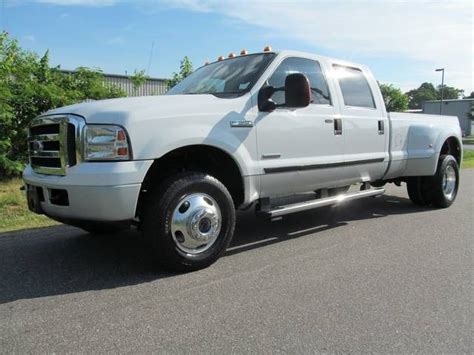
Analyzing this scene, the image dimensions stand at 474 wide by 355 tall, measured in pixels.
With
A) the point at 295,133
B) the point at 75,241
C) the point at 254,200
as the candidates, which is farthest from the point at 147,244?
the point at 295,133

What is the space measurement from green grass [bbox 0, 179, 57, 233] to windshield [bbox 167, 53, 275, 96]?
2549 millimetres

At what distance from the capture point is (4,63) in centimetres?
944

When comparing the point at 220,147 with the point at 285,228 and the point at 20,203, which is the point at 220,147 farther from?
the point at 20,203

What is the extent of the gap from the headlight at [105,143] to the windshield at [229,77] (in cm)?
141

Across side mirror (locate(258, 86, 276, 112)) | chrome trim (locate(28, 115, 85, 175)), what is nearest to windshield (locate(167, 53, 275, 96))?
side mirror (locate(258, 86, 276, 112))

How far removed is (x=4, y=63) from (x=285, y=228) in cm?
684

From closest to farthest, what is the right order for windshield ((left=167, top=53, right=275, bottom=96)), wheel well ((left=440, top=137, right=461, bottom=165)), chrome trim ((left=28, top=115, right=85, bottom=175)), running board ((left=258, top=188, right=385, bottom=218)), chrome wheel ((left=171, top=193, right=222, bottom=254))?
1. chrome trim ((left=28, top=115, right=85, bottom=175))
2. chrome wheel ((left=171, top=193, right=222, bottom=254))
3. running board ((left=258, top=188, right=385, bottom=218))
4. windshield ((left=167, top=53, right=275, bottom=96))
5. wheel well ((left=440, top=137, right=461, bottom=165))

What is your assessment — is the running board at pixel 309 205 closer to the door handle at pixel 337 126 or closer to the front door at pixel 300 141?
the front door at pixel 300 141

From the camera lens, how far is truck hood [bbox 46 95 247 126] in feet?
12.5

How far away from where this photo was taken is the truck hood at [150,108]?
382 cm

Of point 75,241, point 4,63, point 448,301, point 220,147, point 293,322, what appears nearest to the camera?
point 293,322

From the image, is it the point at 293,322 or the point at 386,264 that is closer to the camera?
the point at 293,322

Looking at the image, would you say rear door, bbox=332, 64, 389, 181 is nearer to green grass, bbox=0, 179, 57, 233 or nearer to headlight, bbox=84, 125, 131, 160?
headlight, bbox=84, 125, 131, 160

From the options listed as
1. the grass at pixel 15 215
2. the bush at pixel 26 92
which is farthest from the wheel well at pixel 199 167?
the bush at pixel 26 92
